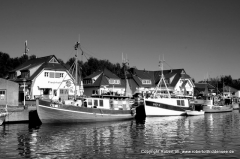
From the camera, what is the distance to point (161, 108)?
2004 inches

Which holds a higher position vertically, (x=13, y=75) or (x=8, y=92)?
(x=13, y=75)

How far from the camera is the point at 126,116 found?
45812 millimetres

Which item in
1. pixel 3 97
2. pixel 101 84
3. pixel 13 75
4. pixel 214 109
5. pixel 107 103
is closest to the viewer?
pixel 3 97

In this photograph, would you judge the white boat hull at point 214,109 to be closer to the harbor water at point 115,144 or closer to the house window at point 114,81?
the house window at point 114,81

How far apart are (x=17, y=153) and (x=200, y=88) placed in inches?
3569

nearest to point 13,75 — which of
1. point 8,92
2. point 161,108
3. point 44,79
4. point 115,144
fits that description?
point 44,79

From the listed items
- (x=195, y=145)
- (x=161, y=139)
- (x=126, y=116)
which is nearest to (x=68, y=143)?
(x=161, y=139)

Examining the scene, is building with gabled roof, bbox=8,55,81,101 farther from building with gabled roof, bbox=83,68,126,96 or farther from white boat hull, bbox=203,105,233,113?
white boat hull, bbox=203,105,233,113

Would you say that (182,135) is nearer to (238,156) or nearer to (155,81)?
(238,156)

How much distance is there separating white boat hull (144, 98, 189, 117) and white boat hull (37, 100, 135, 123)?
993 centimetres

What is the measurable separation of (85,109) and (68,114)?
2669 millimetres

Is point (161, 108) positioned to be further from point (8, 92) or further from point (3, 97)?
point (3, 97)

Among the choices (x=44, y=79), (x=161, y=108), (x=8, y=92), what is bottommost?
(x=161, y=108)

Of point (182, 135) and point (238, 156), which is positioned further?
point (182, 135)
